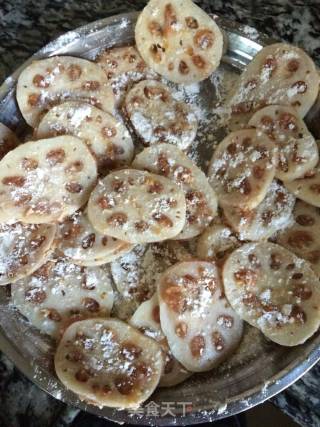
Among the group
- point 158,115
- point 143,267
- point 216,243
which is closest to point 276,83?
point 158,115

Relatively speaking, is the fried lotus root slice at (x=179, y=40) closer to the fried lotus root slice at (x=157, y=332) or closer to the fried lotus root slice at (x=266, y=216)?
the fried lotus root slice at (x=266, y=216)

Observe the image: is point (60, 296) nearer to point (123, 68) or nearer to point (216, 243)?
point (216, 243)

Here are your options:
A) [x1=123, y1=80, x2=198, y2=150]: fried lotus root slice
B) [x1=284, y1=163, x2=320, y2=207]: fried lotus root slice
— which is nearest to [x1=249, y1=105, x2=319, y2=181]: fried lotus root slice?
[x1=284, y1=163, x2=320, y2=207]: fried lotus root slice

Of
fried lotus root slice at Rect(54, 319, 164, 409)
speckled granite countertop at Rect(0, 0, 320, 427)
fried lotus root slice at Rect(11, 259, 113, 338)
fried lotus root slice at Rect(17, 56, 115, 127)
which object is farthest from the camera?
speckled granite countertop at Rect(0, 0, 320, 427)

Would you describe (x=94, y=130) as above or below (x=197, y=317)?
above

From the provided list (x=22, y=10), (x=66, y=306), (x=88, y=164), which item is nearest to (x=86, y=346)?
(x=66, y=306)

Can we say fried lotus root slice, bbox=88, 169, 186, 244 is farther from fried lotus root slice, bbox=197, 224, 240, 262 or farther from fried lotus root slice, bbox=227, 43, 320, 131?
fried lotus root slice, bbox=227, 43, 320, 131

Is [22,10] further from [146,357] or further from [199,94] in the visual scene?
[146,357]
